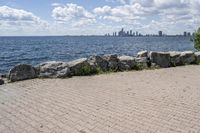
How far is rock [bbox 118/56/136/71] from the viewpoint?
13110mm

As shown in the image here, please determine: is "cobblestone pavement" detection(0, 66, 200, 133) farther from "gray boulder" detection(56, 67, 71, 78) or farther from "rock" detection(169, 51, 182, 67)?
"rock" detection(169, 51, 182, 67)

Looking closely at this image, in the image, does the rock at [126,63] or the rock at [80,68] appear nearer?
the rock at [80,68]

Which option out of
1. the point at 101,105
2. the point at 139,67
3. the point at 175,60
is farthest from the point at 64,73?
the point at 175,60

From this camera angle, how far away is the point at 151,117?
20.5 ft

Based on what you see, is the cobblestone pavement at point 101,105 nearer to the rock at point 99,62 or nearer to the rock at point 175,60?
the rock at point 99,62

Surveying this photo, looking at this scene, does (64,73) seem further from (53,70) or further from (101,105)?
(101,105)

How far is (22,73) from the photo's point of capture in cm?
1048

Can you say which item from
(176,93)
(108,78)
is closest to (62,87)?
(108,78)

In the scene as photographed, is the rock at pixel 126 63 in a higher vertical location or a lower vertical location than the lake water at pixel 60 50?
higher

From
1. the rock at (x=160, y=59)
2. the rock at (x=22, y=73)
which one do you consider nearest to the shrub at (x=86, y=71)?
the rock at (x=22, y=73)

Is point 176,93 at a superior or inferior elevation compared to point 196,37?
inferior

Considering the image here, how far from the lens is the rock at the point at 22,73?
10.3m

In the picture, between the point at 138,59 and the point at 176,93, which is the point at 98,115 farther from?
the point at 138,59

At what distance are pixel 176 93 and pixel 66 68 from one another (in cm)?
482
